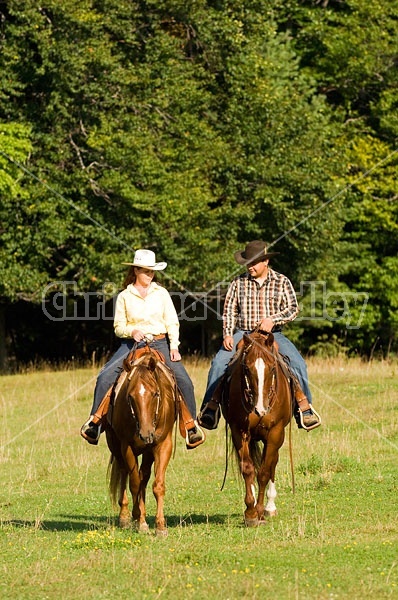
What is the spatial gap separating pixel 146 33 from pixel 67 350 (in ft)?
42.5

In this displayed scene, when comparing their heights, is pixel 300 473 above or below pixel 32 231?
below

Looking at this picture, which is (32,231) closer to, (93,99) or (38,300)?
(38,300)

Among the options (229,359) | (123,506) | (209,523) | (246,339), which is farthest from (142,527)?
(229,359)

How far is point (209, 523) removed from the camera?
484 inches

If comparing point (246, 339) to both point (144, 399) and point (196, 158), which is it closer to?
point (144, 399)

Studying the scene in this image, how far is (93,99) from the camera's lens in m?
33.0

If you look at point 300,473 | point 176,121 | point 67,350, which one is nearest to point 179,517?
point 300,473

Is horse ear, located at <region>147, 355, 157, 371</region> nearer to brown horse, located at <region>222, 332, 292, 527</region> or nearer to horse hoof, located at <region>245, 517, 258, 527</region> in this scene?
brown horse, located at <region>222, 332, 292, 527</region>

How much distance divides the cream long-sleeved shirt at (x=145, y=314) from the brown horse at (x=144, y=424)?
1.23ft

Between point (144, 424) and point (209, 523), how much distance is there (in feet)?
5.18

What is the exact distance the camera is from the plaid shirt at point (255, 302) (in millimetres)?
13031

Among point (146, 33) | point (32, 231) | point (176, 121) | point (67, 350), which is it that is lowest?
point (67, 350)

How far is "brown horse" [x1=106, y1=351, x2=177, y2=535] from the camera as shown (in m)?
11.5

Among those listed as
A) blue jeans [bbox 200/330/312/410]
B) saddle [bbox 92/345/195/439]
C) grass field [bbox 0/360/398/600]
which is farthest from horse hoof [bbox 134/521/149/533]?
blue jeans [bbox 200/330/312/410]
